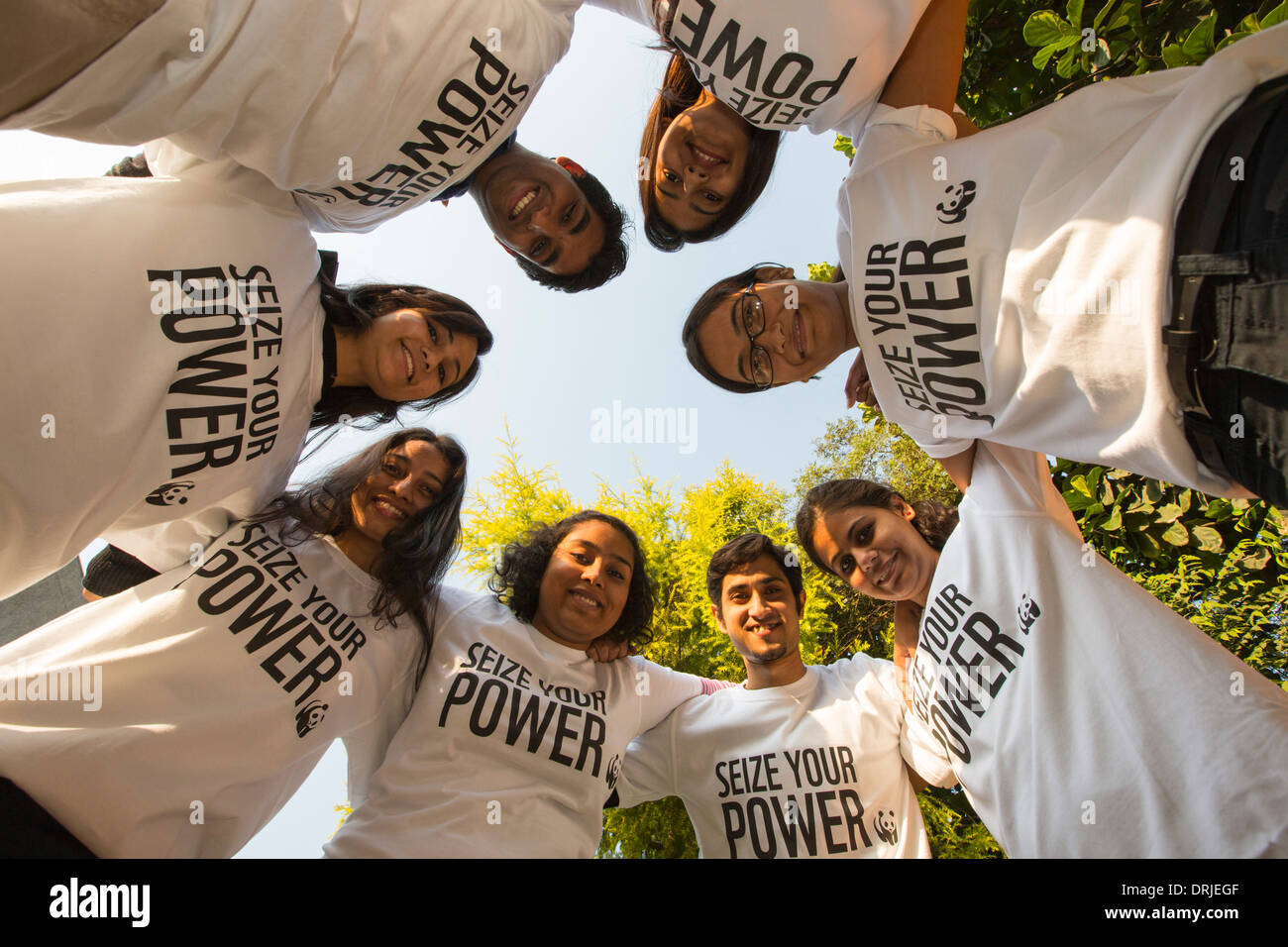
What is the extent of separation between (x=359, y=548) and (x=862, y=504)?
6.93ft

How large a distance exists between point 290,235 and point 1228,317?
2277 millimetres

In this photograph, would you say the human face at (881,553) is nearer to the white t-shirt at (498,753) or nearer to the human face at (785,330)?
the human face at (785,330)

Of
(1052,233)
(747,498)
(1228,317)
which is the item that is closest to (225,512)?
(1052,233)

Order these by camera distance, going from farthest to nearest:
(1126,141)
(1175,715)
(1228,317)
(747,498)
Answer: (747,498)
(1175,715)
(1126,141)
(1228,317)

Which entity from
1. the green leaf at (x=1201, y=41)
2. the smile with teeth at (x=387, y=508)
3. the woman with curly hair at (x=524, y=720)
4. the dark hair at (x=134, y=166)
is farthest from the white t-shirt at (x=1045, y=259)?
the dark hair at (x=134, y=166)

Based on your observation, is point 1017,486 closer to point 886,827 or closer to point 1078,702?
point 1078,702

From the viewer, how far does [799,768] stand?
8.41 ft

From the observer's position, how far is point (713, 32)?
1.62m

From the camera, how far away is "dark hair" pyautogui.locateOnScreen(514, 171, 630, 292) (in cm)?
273

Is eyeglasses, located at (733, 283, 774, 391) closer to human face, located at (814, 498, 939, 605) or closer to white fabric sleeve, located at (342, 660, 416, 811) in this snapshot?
human face, located at (814, 498, 939, 605)

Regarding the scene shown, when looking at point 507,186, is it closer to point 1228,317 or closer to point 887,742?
point 1228,317

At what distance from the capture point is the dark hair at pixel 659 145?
2309 mm

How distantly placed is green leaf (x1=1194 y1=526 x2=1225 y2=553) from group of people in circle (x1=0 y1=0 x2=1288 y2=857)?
2.51ft

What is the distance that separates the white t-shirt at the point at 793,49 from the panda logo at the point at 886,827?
8.28 feet
